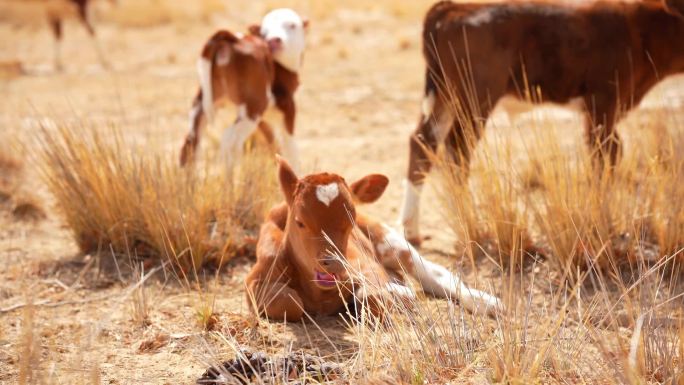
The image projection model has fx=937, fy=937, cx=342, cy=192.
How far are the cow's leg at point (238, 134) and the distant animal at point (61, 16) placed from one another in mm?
9135

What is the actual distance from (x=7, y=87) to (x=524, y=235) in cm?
963

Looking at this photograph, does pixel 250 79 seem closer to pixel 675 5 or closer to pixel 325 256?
pixel 325 256

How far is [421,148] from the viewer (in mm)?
6484

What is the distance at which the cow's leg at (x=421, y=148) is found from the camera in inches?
251

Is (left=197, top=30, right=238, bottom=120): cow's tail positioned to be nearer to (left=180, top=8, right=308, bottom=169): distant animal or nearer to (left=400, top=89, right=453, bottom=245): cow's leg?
(left=180, top=8, right=308, bottom=169): distant animal

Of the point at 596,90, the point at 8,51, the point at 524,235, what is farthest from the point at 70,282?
the point at 8,51

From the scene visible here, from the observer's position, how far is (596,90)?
6.60m

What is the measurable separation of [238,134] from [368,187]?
6.53 feet

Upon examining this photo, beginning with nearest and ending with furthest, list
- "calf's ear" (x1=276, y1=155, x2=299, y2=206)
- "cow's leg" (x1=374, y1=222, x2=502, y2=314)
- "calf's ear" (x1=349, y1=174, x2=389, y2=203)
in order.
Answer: "calf's ear" (x1=276, y1=155, x2=299, y2=206) → "calf's ear" (x1=349, y1=174, x2=389, y2=203) → "cow's leg" (x1=374, y1=222, x2=502, y2=314)

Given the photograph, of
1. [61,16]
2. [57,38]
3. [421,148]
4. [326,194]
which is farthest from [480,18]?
[61,16]

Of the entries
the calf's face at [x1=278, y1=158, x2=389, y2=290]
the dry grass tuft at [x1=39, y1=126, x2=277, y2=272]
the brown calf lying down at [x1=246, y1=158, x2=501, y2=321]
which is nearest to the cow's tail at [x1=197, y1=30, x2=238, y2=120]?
the dry grass tuft at [x1=39, y1=126, x2=277, y2=272]

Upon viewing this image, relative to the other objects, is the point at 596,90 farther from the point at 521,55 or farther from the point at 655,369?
the point at 655,369

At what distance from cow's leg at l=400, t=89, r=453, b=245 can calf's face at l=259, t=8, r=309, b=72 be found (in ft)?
3.83

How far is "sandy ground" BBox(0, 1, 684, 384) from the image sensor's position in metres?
4.61
